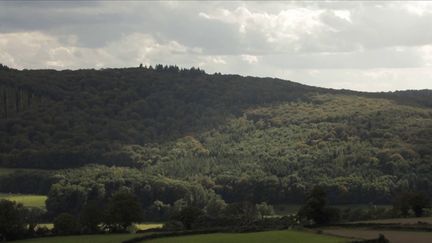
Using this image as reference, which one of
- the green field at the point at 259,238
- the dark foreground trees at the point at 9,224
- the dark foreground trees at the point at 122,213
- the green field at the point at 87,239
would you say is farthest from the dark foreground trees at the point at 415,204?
the dark foreground trees at the point at 9,224

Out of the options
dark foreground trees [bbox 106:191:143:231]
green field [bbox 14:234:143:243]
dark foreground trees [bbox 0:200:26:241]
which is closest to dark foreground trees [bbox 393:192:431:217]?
dark foreground trees [bbox 106:191:143:231]

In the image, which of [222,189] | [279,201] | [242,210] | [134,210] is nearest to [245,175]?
[222,189]

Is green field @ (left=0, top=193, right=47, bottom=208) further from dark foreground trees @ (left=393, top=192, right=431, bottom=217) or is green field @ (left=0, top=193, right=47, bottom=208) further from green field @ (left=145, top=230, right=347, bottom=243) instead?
dark foreground trees @ (left=393, top=192, right=431, bottom=217)

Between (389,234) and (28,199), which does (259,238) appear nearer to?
(389,234)

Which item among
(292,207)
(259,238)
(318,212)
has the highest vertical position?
(318,212)

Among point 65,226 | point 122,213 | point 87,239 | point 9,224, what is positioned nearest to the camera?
point 87,239

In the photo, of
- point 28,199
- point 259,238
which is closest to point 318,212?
point 259,238
